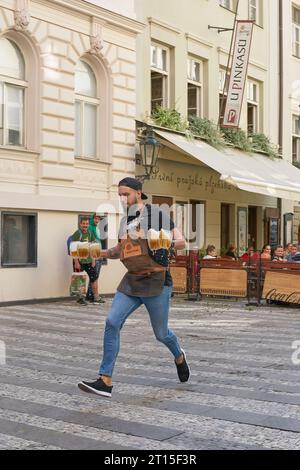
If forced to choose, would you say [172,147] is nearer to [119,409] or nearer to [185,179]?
[185,179]

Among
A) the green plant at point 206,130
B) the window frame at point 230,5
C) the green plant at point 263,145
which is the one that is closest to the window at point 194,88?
the green plant at point 206,130

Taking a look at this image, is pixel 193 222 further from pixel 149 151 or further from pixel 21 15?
pixel 21 15

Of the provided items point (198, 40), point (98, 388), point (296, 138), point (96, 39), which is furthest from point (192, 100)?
point (98, 388)

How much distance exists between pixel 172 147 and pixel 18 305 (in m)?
5.89

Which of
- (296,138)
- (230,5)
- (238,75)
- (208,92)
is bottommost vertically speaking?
(296,138)

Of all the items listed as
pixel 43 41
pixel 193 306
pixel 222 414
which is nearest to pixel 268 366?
pixel 222 414

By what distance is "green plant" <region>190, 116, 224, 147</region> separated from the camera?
19.0 m

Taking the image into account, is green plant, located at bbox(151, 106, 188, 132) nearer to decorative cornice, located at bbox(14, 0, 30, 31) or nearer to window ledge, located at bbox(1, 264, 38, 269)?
decorative cornice, located at bbox(14, 0, 30, 31)

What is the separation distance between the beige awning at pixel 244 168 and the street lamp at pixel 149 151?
25.9 inches

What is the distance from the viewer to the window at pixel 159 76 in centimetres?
1842

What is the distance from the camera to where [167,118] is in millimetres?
17734

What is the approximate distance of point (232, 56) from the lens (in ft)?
64.8

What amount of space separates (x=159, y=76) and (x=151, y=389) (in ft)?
44.2

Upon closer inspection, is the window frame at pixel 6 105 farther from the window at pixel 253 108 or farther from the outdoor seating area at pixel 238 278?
the window at pixel 253 108
